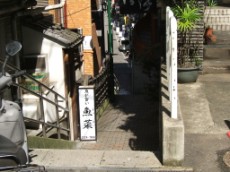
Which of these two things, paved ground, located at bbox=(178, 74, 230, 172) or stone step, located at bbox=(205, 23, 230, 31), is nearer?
paved ground, located at bbox=(178, 74, 230, 172)

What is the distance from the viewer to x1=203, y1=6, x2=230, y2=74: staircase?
12101 mm

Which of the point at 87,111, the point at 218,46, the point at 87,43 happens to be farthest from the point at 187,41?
the point at 87,43

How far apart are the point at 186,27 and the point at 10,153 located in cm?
703

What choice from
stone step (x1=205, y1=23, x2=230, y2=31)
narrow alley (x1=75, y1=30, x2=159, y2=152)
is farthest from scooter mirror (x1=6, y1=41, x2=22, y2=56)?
stone step (x1=205, y1=23, x2=230, y2=31)

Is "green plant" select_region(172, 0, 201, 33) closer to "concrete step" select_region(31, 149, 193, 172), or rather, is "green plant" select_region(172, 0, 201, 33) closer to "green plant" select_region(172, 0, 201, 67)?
"green plant" select_region(172, 0, 201, 67)

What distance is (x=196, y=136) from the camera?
742 cm

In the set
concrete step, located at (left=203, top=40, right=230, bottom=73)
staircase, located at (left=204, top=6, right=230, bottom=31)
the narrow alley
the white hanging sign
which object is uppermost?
staircase, located at (left=204, top=6, right=230, bottom=31)

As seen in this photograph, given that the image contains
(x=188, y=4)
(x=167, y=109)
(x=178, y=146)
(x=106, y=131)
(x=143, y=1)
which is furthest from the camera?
(x=143, y=1)

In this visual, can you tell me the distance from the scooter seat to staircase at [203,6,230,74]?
8232 mm

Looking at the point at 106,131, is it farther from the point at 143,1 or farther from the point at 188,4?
the point at 143,1

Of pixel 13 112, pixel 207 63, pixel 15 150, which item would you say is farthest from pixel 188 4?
pixel 15 150

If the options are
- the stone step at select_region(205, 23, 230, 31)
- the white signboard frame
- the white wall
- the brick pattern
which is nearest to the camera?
the white signboard frame

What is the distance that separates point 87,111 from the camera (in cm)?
1171

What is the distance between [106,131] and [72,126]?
3.47ft
